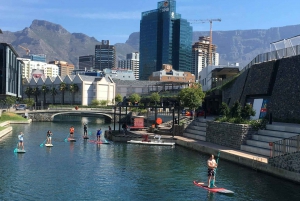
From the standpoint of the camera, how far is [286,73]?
138 ft

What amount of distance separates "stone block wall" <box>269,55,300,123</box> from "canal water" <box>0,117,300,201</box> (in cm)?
958

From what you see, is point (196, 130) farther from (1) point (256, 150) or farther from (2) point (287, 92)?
(1) point (256, 150)

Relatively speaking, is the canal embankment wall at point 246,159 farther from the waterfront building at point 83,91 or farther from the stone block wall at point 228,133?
the waterfront building at point 83,91

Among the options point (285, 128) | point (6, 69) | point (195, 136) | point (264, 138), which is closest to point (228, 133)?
point (264, 138)

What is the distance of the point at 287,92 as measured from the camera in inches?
1604

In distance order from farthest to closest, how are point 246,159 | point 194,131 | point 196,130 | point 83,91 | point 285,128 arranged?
point 83,91, point 194,131, point 196,130, point 285,128, point 246,159

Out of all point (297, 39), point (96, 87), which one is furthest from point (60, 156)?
point (96, 87)

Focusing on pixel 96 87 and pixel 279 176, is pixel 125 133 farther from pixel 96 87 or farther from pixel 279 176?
pixel 96 87

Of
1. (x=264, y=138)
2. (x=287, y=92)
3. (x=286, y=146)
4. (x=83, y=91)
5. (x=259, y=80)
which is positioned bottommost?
(x=286, y=146)

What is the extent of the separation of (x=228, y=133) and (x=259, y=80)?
10557 millimetres

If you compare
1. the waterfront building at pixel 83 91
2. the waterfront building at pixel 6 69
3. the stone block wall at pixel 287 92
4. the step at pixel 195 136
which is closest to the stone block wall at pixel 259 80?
the stone block wall at pixel 287 92

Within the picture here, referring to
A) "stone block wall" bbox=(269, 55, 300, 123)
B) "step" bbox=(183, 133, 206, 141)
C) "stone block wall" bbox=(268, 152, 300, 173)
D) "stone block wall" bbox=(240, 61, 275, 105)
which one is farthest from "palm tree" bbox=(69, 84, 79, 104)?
"stone block wall" bbox=(268, 152, 300, 173)

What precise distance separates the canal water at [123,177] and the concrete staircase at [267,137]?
9.24ft

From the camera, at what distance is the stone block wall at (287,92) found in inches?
1540
